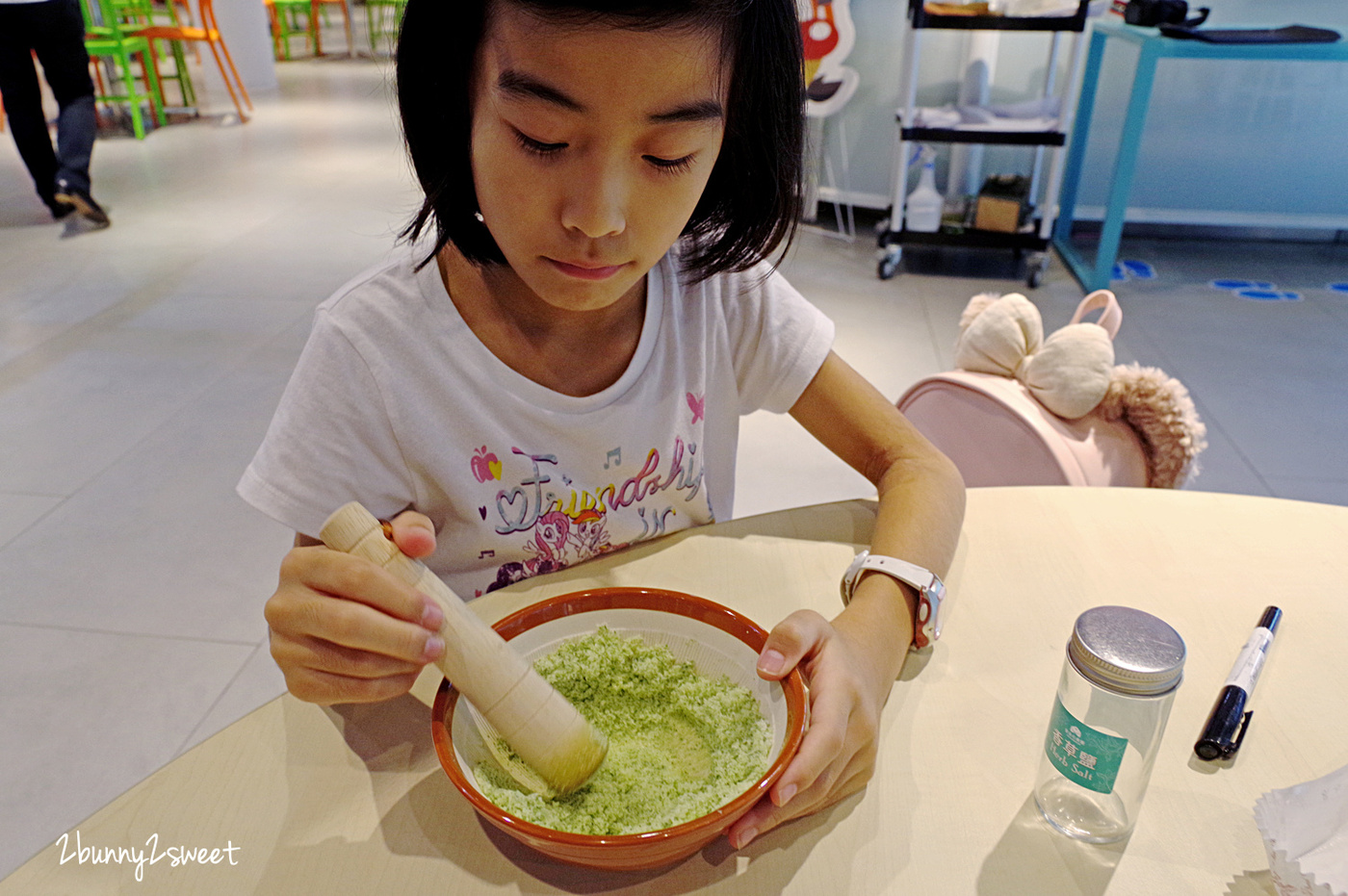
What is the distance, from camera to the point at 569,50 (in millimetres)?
618

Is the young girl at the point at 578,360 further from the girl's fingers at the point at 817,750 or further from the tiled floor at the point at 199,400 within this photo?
the tiled floor at the point at 199,400

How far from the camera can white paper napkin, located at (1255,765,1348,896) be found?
0.49 m

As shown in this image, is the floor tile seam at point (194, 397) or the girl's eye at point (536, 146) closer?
the girl's eye at point (536, 146)

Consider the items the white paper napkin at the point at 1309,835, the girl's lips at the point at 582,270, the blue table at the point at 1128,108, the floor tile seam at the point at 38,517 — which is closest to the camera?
the white paper napkin at the point at 1309,835

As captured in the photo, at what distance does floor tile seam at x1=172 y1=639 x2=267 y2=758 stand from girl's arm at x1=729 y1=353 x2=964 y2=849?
125 centimetres

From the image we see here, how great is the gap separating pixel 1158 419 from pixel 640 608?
1038 millimetres

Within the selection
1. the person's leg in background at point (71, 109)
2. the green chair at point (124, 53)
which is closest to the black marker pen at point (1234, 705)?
the person's leg in background at point (71, 109)

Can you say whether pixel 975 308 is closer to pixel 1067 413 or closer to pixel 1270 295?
pixel 1067 413

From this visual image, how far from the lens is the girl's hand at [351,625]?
55 centimetres

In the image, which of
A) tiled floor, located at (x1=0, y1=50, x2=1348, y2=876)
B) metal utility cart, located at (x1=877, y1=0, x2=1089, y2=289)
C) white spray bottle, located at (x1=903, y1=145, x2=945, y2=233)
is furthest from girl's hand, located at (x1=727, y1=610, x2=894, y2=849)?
white spray bottle, located at (x1=903, y1=145, x2=945, y2=233)

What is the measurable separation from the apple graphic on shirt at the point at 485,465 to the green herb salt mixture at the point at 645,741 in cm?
Answer: 27

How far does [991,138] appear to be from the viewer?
10.7 feet

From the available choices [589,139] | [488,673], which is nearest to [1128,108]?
[589,139]

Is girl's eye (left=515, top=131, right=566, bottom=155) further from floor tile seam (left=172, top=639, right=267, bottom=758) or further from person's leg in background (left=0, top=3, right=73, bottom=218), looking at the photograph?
person's leg in background (left=0, top=3, right=73, bottom=218)
